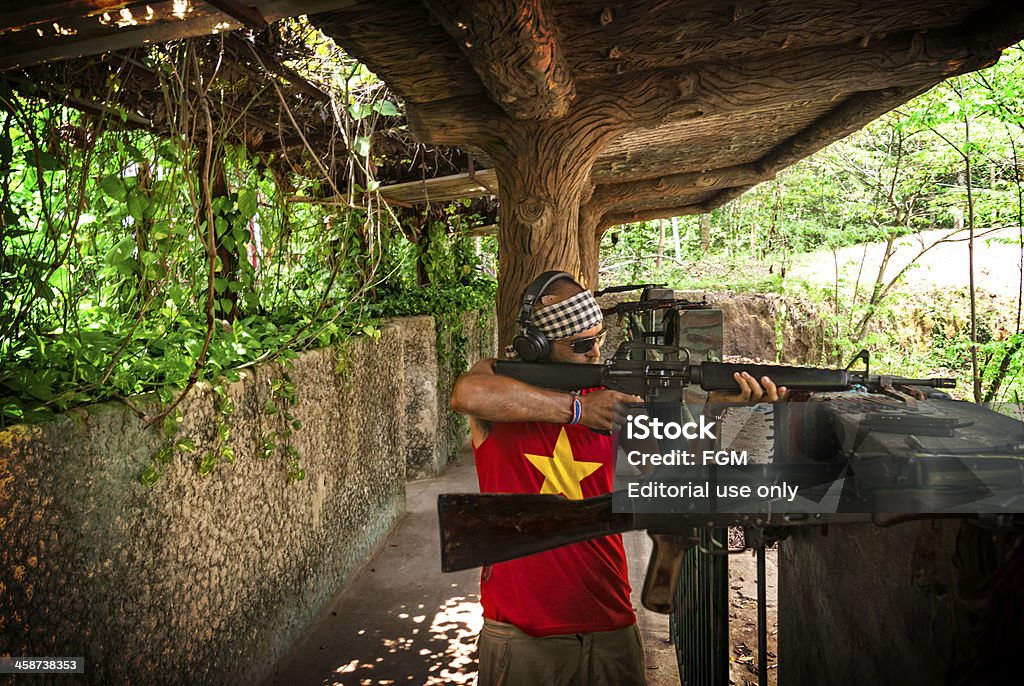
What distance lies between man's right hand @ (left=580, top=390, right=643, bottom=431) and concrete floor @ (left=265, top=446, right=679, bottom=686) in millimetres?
2840

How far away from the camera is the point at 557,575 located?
2.36 metres

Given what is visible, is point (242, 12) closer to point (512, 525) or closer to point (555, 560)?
point (512, 525)

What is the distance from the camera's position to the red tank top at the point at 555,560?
7.75ft

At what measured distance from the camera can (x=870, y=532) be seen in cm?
158

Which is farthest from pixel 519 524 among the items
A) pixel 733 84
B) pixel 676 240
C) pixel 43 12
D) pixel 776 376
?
pixel 676 240

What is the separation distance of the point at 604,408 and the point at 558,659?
96cm

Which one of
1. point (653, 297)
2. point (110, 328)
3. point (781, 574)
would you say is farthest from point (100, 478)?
point (653, 297)

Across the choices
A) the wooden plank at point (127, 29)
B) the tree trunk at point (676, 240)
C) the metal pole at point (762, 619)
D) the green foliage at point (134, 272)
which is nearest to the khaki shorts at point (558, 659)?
the metal pole at point (762, 619)

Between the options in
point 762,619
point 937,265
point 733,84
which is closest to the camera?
point 762,619

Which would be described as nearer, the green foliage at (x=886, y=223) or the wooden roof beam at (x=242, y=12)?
the wooden roof beam at (x=242, y=12)

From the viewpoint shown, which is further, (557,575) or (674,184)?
(674,184)

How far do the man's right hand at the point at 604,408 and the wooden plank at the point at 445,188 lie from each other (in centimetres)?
485

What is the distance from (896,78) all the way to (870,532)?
3093 millimetres

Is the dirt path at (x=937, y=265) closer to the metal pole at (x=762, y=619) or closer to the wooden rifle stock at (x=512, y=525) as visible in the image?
the metal pole at (x=762, y=619)
